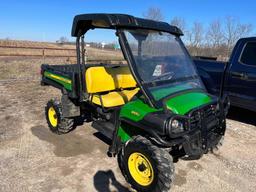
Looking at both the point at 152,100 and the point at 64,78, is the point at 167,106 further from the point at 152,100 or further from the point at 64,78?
the point at 64,78

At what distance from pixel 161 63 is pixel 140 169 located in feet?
4.62

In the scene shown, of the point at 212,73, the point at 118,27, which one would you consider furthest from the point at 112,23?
the point at 212,73

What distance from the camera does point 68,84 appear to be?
4.27 meters

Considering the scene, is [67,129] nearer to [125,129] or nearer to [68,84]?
[68,84]

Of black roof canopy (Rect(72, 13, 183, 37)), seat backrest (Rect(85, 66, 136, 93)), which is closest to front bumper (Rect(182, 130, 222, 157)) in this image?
black roof canopy (Rect(72, 13, 183, 37))

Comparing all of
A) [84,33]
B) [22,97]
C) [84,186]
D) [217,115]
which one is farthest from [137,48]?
[22,97]

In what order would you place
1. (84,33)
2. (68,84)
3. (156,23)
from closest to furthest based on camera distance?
(156,23) < (84,33) < (68,84)

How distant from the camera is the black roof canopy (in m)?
3.06

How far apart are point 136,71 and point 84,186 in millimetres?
1549

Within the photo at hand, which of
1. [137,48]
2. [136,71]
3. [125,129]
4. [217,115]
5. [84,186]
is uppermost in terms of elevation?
[137,48]

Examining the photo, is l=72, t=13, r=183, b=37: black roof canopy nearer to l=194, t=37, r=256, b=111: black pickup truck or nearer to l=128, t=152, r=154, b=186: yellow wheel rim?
l=128, t=152, r=154, b=186: yellow wheel rim

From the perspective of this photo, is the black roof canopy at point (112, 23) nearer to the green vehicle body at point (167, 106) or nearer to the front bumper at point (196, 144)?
the green vehicle body at point (167, 106)

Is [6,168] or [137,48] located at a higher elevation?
[137,48]

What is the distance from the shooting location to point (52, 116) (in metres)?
4.86
